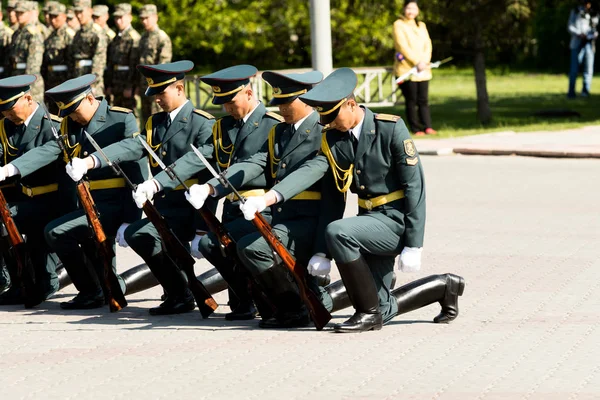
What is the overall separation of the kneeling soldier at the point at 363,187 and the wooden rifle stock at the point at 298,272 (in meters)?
0.07

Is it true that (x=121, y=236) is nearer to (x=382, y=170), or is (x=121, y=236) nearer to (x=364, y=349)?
(x=382, y=170)

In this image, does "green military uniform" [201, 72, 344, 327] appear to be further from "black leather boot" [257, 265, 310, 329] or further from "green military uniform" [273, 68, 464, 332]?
"green military uniform" [273, 68, 464, 332]

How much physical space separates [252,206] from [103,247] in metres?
1.46

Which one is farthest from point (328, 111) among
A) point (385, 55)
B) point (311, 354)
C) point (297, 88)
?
point (385, 55)

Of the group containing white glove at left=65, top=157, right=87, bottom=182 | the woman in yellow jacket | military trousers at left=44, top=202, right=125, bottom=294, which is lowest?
the woman in yellow jacket

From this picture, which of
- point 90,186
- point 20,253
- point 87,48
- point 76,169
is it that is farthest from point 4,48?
point 76,169

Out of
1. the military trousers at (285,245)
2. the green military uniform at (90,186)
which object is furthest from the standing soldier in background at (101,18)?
the military trousers at (285,245)

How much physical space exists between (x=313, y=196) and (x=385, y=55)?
78.3ft

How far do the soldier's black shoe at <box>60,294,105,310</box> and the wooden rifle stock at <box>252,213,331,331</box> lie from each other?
1794 mm

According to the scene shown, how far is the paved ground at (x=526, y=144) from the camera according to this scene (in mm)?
15828

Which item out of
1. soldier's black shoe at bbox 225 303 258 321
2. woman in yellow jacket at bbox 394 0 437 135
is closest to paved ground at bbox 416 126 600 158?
woman in yellow jacket at bbox 394 0 437 135

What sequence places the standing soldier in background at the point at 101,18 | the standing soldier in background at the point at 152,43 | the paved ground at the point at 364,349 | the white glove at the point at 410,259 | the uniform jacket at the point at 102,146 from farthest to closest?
the standing soldier in background at the point at 101,18, the standing soldier in background at the point at 152,43, the uniform jacket at the point at 102,146, the white glove at the point at 410,259, the paved ground at the point at 364,349

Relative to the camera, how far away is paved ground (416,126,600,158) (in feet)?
51.9

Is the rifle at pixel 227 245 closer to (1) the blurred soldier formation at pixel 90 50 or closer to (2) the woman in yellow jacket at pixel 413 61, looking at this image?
(1) the blurred soldier formation at pixel 90 50
